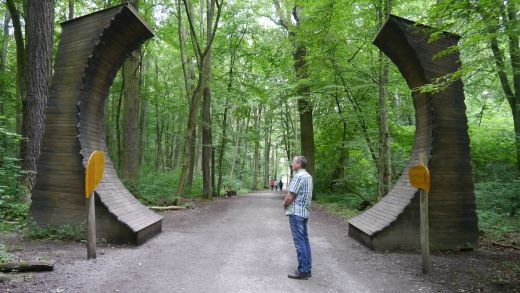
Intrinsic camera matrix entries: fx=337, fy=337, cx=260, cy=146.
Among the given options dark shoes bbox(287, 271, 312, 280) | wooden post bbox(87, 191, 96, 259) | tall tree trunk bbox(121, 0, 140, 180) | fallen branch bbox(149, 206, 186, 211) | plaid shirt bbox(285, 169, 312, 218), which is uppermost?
tall tree trunk bbox(121, 0, 140, 180)

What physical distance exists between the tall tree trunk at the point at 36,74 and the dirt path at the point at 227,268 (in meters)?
4.19

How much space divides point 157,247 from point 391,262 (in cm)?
430

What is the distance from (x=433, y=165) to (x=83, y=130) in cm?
707

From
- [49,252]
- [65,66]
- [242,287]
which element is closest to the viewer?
[242,287]

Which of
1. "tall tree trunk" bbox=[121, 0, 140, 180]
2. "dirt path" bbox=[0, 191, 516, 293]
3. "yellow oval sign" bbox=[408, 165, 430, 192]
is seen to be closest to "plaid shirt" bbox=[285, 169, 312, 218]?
"dirt path" bbox=[0, 191, 516, 293]

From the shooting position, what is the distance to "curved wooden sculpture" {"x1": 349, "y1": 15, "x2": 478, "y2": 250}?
255 inches

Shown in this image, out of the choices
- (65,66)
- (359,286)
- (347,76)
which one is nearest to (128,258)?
(359,286)

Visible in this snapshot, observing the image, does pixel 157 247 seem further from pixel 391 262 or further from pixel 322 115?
pixel 322 115

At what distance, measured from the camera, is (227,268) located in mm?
5242

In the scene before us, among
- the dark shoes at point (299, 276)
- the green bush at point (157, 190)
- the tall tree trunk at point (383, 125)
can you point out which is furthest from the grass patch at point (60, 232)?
the tall tree trunk at point (383, 125)

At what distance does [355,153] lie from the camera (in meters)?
16.7

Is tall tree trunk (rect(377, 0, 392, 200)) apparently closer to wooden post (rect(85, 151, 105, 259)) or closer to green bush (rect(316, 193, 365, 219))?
green bush (rect(316, 193, 365, 219))

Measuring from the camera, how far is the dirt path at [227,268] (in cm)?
436

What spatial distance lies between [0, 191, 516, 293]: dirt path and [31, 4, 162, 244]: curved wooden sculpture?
66 cm
